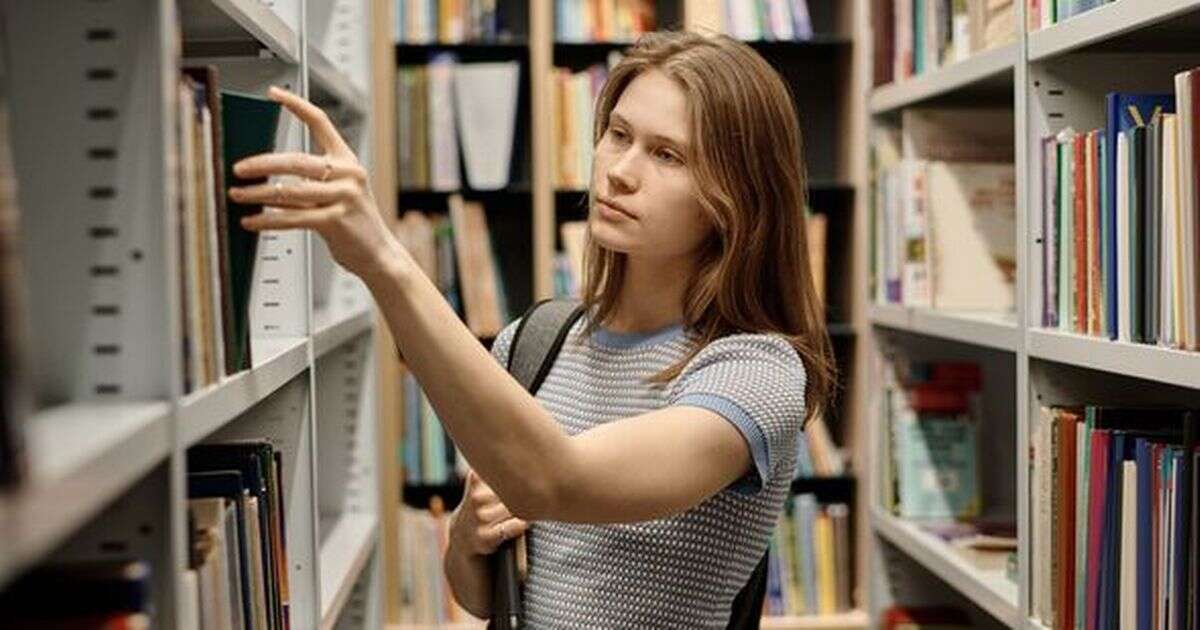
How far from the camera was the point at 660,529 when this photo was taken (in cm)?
159

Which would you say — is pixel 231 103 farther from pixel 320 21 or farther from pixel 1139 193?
pixel 320 21

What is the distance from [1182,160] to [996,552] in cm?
103

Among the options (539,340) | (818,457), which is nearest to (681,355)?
(539,340)

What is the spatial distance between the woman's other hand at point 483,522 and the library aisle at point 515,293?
0.21 metres

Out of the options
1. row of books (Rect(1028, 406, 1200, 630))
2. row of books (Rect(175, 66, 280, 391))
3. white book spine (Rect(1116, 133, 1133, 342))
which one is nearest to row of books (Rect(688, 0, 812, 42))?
row of books (Rect(1028, 406, 1200, 630))

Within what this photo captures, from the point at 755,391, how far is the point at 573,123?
6.14 feet

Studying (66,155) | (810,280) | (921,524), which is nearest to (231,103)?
(66,155)

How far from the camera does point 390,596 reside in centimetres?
328

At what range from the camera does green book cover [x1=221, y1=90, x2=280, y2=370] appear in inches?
55.5

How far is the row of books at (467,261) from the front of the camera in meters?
3.31

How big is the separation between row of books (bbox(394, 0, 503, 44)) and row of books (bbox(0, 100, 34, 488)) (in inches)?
98.1

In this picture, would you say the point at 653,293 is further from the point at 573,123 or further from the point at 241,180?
the point at 573,123

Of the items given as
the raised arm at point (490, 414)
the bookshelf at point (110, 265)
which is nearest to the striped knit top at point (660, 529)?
the raised arm at point (490, 414)

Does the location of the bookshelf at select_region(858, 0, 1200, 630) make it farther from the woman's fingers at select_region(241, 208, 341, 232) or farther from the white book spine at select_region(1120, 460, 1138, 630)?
the woman's fingers at select_region(241, 208, 341, 232)
